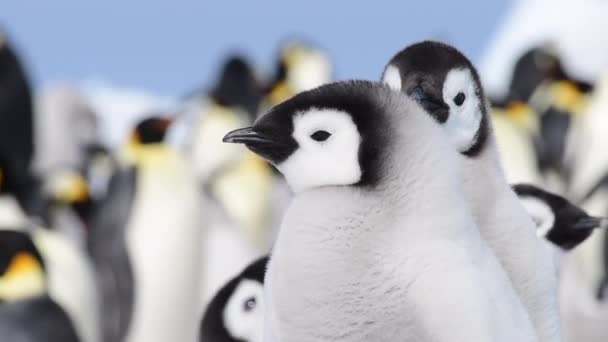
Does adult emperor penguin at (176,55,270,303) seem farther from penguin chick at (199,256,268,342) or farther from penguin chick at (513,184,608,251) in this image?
penguin chick at (513,184,608,251)

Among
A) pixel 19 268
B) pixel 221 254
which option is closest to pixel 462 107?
pixel 19 268

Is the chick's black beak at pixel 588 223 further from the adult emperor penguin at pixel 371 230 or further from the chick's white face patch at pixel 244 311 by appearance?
the adult emperor penguin at pixel 371 230

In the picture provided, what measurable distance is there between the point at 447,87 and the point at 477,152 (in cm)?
13

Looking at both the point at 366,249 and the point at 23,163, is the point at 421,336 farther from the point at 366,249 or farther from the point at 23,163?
the point at 23,163

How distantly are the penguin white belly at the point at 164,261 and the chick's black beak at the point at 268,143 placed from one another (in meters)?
4.53

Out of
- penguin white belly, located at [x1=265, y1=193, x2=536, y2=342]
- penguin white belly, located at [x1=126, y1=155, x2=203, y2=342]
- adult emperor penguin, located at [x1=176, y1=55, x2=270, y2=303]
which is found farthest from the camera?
adult emperor penguin, located at [x1=176, y1=55, x2=270, y2=303]

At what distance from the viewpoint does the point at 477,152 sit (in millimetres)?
2395

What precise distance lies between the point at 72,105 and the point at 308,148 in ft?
40.9

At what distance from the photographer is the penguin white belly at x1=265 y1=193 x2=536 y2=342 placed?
2.06 m

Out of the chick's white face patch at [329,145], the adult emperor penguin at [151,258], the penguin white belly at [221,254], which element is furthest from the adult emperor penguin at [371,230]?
the adult emperor penguin at [151,258]

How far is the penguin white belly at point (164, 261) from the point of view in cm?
660

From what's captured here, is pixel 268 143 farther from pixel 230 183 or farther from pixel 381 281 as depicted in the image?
pixel 230 183

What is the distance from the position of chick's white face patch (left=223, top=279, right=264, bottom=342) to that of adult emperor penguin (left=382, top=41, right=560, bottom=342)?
658 millimetres

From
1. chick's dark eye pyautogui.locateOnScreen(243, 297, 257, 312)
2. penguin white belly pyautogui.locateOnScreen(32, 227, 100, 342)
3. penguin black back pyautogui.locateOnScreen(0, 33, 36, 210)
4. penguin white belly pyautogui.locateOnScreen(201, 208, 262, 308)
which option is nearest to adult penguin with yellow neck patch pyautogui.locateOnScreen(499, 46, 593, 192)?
penguin white belly pyautogui.locateOnScreen(201, 208, 262, 308)
